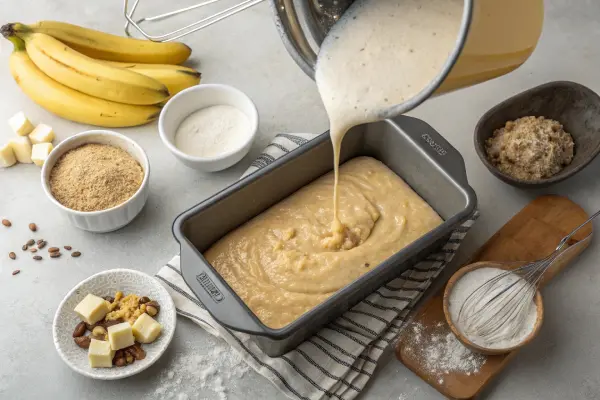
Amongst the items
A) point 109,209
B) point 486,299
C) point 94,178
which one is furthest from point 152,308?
point 486,299

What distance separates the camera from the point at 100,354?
1721 millimetres

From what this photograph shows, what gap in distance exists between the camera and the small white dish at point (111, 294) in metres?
1.74

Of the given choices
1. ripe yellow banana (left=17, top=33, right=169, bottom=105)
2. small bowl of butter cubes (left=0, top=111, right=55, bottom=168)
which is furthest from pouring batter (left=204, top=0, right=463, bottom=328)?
small bowl of butter cubes (left=0, top=111, right=55, bottom=168)

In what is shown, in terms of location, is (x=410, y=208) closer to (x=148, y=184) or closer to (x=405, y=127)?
(x=405, y=127)

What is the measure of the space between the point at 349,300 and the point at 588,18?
1548 mm

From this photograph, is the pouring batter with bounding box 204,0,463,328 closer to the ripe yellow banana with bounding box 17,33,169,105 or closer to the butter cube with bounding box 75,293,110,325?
the butter cube with bounding box 75,293,110,325

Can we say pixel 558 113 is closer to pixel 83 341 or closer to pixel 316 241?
pixel 316 241

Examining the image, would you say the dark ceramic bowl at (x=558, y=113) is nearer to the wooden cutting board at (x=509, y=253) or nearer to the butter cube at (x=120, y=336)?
the wooden cutting board at (x=509, y=253)

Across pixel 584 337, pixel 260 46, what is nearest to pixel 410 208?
pixel 584 337

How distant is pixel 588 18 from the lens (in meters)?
2.58

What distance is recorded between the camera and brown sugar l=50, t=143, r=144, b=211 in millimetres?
1970

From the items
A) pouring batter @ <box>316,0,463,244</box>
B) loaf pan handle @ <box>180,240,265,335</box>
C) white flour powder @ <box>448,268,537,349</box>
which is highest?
pouring batter @ <box>316,0,463,244</box>

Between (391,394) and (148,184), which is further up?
(148,184)

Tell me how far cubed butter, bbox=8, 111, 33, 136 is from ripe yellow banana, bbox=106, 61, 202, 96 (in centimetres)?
32
